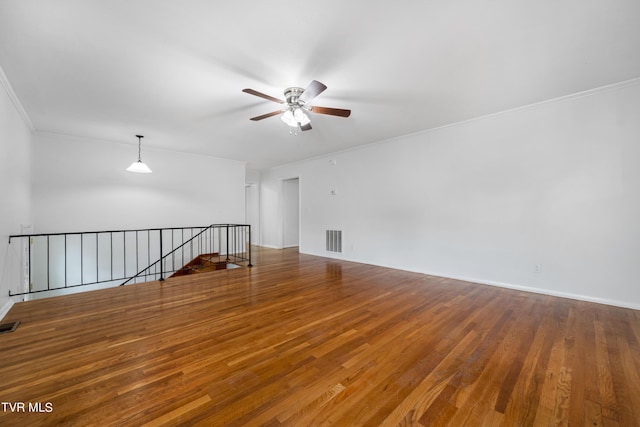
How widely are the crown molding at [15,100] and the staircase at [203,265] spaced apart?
364 cm

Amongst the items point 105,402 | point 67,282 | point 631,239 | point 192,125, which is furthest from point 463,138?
point 67,282

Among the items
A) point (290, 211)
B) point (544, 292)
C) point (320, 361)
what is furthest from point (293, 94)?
point (290, 211)

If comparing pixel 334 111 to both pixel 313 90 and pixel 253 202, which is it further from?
pixel 253 202

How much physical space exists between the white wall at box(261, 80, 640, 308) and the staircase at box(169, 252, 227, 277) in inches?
129

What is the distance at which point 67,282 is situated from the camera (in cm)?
492

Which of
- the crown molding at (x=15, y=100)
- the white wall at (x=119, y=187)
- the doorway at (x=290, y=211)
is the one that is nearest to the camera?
the crown molding at (x=15, y=100)

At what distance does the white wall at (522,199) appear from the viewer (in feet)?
10.3

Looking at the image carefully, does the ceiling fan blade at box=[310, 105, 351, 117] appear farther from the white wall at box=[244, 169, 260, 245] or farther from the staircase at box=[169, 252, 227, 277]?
the white wall at box=[244, 169, 260, 245]

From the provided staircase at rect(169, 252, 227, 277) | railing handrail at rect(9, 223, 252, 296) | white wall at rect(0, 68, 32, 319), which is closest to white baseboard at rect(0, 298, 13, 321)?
white wall at rect(0, 68, 32, 319)

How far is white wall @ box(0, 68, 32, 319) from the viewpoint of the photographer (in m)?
2.97

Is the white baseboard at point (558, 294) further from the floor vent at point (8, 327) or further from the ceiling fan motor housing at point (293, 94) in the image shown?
the floor vent at point (8, 327)

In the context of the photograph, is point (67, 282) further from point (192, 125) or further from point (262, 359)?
point (262, 359)

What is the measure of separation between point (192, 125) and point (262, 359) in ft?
13.2

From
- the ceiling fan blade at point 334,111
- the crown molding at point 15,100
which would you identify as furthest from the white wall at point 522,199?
the crown molding at point 15,100
